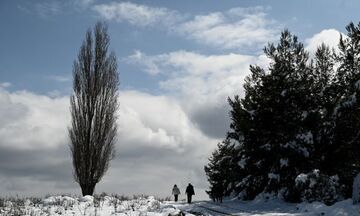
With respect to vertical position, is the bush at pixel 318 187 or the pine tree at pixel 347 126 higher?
the pine tree at pixel 347 126

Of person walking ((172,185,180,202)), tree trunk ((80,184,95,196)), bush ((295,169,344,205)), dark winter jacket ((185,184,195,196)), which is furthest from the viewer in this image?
person walking ((172,185,180,202))

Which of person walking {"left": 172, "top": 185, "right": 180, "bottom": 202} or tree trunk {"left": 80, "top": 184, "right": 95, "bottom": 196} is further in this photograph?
person walking {"left": 172, "top": 185, "right": 180, "bottom": 202}

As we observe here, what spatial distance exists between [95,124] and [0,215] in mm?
19107

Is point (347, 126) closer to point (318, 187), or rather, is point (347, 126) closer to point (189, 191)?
point (318, 187)

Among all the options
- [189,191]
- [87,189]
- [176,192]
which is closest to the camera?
[87,189]

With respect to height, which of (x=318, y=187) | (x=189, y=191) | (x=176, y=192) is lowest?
(x=318, y=187)

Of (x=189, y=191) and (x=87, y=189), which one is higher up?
(x=87, y=189)

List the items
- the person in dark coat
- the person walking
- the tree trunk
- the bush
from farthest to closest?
the person walking → the person in dark coat → the tree trunk → the bush

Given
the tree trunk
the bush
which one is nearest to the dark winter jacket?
the tree trunk

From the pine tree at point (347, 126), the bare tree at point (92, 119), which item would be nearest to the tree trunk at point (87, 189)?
the bare tree at point (92, 119)

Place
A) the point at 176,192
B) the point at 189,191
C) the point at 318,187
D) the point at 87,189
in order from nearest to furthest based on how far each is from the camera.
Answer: the point at 318,187
the point at 87,189
the point at 189,191
the point at 176,192

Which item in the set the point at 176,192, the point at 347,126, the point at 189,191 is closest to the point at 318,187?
the point at 347,126

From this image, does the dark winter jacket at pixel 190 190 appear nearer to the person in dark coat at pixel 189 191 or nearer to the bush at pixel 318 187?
the person in dark coat at pixel 189 191

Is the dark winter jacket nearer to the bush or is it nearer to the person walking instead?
the person walking
